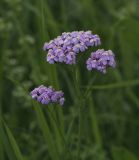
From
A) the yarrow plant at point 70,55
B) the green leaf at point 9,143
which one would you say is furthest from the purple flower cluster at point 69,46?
the green leaf at point 9,143

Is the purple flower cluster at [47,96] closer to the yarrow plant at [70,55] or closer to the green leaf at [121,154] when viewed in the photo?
the yarrow plant at [70,55]

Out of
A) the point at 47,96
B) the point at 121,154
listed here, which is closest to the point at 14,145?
the point at 47,96

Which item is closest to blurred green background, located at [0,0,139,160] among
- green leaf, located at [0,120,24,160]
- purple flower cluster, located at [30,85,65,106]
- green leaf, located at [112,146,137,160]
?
green leaf, located at [112,146,137,160]

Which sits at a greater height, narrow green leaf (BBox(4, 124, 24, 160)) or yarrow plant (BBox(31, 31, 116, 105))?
yarrow plant (BBox(31, 31, 116, 105))

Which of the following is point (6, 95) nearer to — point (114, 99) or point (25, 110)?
point (25, 110)

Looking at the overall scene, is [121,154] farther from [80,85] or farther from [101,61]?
[101,61]

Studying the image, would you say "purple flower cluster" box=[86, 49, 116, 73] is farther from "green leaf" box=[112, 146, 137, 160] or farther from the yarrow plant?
"green leaf" box=[112, 146, 137, 160]
